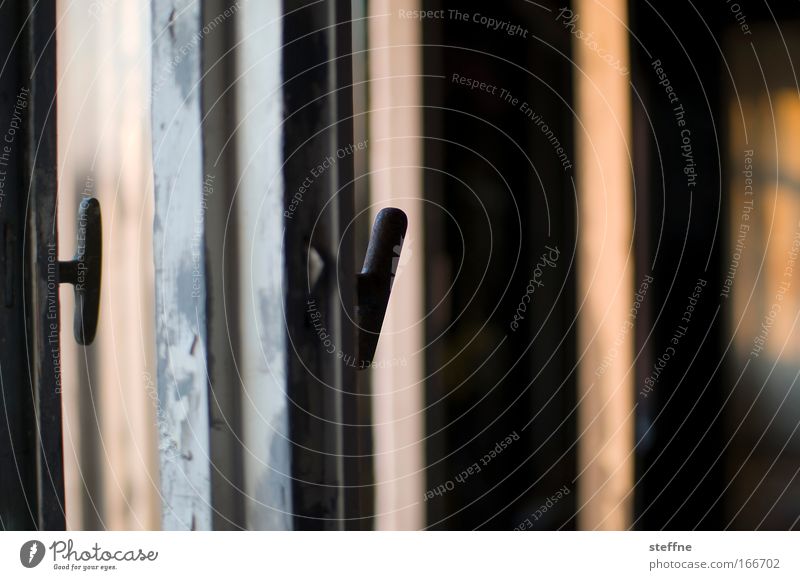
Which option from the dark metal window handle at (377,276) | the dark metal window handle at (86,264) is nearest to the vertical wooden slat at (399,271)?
the dark metal window handle at (377,276)

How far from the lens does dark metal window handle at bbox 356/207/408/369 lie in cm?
33

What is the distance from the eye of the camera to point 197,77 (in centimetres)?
34

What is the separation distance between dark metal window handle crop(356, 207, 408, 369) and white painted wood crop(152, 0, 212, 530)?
0.08 m

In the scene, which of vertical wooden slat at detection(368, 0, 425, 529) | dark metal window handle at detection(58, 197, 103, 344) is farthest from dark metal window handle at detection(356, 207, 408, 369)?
dark metal window handle at detection(58, 197, 103, 344)

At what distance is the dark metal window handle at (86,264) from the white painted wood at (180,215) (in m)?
0.03

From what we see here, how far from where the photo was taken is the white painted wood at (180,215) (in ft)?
1.13

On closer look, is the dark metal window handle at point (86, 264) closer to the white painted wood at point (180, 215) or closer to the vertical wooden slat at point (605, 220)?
the white painted wood at point (180, 215)

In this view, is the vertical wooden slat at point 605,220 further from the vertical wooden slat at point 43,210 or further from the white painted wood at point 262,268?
the vertical wooden slat at point 43,210

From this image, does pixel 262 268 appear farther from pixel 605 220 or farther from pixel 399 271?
pixel 605 220

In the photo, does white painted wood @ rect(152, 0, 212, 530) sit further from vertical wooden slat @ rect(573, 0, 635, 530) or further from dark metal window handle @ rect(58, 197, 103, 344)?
vertical wooden slat @ rect(573, 0, 635, 530)

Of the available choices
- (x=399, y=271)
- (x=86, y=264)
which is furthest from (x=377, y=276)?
(x=86, y=264)

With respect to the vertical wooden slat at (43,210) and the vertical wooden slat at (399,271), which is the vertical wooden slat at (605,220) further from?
the vertical wooden slat at (43,210)
